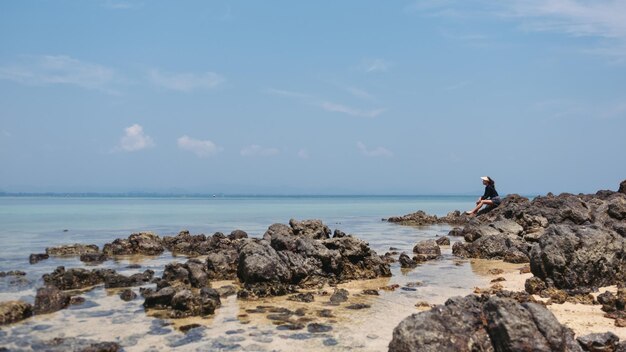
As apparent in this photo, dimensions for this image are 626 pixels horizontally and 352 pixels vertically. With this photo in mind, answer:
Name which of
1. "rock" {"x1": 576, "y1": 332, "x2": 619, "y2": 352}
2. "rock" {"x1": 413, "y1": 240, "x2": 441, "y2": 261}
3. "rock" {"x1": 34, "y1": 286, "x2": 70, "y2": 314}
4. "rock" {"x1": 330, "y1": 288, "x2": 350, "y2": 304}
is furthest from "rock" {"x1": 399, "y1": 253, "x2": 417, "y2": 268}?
"rock" {"x1": 34, "y1": 286, "x2": 70, "y2": 314}

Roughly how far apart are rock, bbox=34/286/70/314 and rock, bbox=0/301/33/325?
429 millimetres

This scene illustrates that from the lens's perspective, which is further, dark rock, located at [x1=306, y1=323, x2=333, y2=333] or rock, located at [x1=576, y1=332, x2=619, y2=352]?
dark rock, located at [x1=306, y1=323, x2=333, y2=333]

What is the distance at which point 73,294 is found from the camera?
49.8 feet

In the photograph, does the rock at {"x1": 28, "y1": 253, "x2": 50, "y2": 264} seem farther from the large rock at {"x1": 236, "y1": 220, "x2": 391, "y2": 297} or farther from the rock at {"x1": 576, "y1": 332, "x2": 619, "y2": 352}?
the rock at {"x1": 576, "y1": 332, "x2": 619, "y2": 352}

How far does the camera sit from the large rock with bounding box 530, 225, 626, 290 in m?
14.5

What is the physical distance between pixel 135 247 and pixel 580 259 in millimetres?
20315

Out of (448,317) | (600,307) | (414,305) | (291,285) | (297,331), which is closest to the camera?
(448,317)

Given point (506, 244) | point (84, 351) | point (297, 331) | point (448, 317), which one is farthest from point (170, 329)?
point (506, 244)

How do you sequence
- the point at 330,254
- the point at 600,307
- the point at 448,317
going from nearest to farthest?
the point at 448,317 < the point at 600,307 < the point at 330,254

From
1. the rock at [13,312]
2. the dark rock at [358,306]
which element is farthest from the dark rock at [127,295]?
the dark rock at [358,306]

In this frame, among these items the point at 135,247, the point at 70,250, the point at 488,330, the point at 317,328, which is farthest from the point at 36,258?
the point at 488,330

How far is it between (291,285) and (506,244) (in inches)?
469

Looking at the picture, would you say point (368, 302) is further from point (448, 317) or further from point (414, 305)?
point (448, 317)

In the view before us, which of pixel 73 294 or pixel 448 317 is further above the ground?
pixel 448 317
